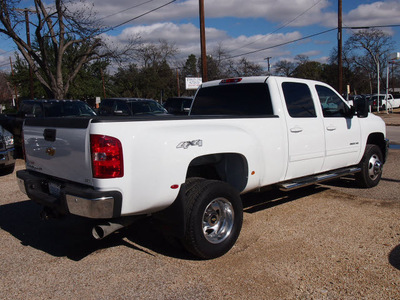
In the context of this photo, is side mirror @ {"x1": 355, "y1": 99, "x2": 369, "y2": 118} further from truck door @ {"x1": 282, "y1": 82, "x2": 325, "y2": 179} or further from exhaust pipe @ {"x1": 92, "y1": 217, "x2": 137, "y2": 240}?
exhaust pipe @ {"x1": 92, "y1": 217, "x2": 137, "y2": 240}

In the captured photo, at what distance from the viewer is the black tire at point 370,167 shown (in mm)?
6691

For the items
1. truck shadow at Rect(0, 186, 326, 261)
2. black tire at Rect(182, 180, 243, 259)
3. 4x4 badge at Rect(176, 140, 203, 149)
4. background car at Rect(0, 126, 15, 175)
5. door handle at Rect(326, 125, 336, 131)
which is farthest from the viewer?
background car at Rect(0, 126, 15, 175)

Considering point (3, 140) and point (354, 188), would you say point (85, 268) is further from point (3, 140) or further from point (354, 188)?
point (3, 140)

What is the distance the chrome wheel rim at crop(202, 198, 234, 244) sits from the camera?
4082mm

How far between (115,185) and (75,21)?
18911mm

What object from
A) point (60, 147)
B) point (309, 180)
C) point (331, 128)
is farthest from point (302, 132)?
point (60, 147)

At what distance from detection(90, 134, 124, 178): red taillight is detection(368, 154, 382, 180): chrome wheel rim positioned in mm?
5131

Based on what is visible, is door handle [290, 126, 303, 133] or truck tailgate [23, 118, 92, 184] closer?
truck tailgate [23, 118, 92, 184]

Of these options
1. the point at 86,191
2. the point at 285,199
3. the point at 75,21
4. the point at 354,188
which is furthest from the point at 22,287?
the point at 75,21

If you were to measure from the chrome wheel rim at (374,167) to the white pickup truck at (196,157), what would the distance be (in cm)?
115

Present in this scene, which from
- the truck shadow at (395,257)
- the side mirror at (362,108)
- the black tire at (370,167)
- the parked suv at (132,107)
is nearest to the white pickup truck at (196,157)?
the side mirror at (362,108)

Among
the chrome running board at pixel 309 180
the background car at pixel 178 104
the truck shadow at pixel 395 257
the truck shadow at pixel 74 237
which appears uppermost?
the background car at pixel 178 104

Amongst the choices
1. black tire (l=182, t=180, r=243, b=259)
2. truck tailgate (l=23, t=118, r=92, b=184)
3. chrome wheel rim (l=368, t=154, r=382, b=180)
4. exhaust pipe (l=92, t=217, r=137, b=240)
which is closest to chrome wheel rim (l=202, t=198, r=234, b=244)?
black tire (l=182, t=180, r=243, b=259)

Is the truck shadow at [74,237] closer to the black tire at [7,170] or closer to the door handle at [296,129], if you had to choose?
the door handle at [296,129]
